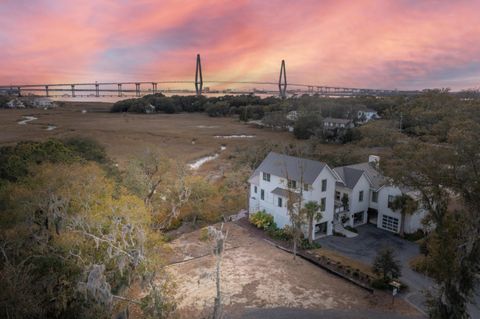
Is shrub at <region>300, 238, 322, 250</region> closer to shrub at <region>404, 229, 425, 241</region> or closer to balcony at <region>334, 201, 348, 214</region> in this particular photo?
balcony at <region>334, 201, 348, 214</region>

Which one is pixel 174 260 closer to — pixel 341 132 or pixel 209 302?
pixel 209 302

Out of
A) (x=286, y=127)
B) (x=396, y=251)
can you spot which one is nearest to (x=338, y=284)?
(x=396, y=251)

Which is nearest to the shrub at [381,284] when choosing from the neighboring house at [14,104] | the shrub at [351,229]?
the shrub at [351,229]

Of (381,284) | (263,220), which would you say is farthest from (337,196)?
(381,284)

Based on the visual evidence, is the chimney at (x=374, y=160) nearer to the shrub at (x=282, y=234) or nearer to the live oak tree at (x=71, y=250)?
the shrub at (x=282, y=234)

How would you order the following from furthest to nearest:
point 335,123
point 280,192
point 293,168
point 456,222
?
point 335,123 → point 293,168 → point 280,192 → point 456,222

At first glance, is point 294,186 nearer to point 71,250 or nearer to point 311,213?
point 311,213
